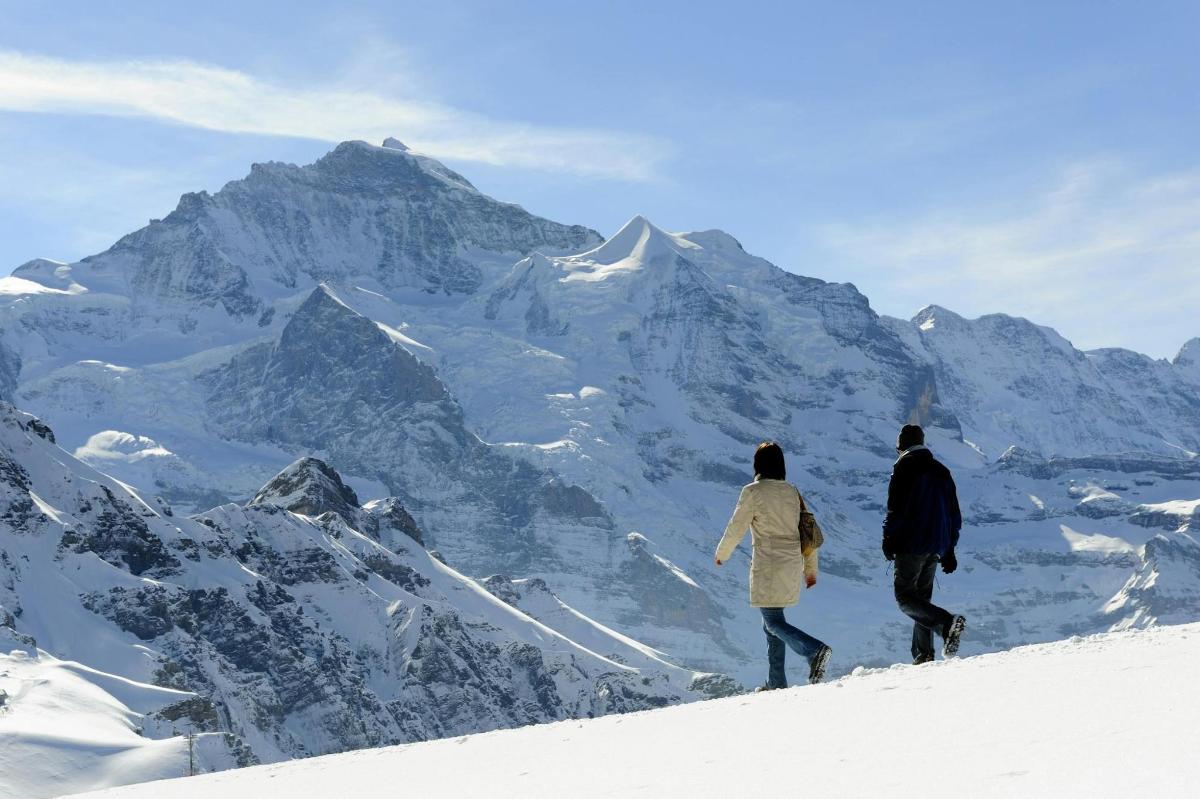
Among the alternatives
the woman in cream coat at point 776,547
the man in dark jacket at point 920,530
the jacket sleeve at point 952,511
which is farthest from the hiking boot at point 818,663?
the jacket sleeve at point 952,511

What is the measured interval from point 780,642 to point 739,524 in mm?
1975

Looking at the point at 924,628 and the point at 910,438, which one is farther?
the point at 924,628

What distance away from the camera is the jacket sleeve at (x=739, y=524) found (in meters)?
21.5

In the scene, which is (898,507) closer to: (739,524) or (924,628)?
(924,628)

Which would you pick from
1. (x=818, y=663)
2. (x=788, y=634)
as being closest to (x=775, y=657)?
(x=788, y=634)

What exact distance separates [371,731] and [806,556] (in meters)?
183

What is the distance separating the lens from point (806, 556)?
898 inches

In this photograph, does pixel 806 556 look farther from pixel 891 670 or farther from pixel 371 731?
pixel 371 731

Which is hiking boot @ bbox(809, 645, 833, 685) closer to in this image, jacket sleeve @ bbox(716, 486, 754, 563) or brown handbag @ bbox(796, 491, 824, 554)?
brown handbag @ bbox(796, 491, 824, 554)

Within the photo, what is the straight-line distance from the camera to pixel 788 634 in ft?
74.0

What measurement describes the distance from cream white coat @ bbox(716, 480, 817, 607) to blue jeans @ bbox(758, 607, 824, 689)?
23 cm

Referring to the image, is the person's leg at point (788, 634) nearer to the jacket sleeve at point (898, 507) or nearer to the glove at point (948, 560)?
the jacket sleeve at point (898, 507)

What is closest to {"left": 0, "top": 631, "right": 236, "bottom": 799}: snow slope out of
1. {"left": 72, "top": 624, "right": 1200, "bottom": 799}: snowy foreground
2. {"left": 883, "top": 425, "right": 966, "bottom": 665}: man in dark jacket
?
{"left": 72, "top": 624, "right": 1200, "bottom": 799}: snowy foreground

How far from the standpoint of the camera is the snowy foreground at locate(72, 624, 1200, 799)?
1402 cm
